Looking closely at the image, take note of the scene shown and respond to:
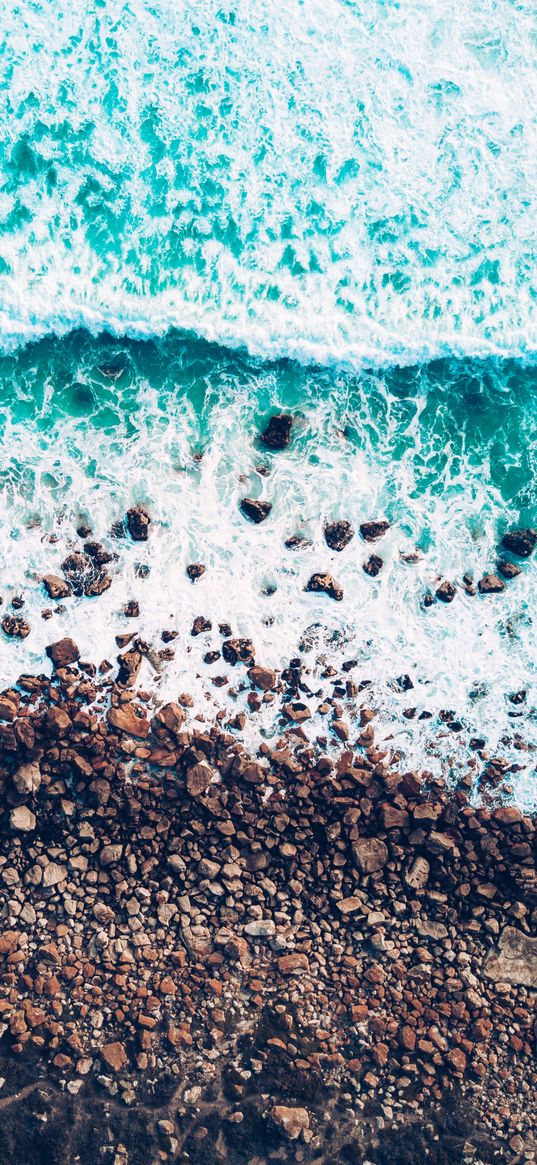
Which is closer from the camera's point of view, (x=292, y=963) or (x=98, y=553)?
(x=292, y=963)

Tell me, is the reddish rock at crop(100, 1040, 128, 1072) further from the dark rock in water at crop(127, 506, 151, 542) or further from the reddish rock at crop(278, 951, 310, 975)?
the dark rock in water at crop(127, 506, 151, 542)

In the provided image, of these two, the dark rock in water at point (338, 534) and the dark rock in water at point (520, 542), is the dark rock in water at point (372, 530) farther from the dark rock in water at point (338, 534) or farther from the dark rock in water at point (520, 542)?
the dark rock in water at point (520, 542)

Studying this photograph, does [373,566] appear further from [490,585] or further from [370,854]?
[370,854]

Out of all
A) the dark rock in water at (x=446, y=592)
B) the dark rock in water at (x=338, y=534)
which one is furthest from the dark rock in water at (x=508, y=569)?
the dark rock in water at (x=338, y=534)

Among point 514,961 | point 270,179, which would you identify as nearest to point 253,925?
point 514,961

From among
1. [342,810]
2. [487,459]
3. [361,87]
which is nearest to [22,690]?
[342,810]

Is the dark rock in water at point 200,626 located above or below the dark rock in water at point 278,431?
below

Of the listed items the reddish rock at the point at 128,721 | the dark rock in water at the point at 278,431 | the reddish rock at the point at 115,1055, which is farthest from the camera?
the dark rock in water at the point at 278,431
